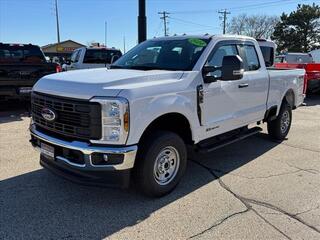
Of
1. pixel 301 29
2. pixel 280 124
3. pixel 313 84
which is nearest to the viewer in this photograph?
pixel 280 124

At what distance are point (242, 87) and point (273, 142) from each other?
2123mm

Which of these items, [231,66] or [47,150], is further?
[231,66]

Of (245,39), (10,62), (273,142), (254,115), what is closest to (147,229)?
(254,115)

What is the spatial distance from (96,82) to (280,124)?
177 inches

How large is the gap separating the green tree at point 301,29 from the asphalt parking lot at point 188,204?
180 feet

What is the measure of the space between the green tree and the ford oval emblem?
57428 millimetres

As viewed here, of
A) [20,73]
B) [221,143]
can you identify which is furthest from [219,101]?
[20,73]

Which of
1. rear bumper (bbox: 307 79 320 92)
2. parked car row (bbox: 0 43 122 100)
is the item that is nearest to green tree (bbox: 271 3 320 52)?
rear bumper (bbox: 307 79 320 92)

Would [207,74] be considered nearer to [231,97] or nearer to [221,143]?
[231,97]

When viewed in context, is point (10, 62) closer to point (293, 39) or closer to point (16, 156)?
point (16, 156)

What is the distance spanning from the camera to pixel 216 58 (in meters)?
5.21

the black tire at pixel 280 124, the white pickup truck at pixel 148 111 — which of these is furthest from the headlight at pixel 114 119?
the black tire at pixel 280 124

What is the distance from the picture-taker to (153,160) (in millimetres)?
4164

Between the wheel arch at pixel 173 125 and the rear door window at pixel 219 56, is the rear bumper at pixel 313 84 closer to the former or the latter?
the rear door window at pixel 219 56
